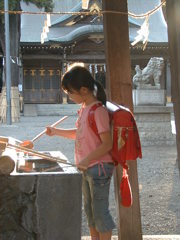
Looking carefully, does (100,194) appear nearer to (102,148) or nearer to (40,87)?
(102,148)

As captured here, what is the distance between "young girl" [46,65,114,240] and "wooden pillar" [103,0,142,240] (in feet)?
1.64

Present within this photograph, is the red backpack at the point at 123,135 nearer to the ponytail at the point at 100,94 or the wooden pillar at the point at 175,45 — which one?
the ponytail at the point at 100,94

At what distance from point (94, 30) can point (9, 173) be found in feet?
68.2

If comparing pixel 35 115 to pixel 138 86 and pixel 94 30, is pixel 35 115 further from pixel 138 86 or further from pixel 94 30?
pixel 138 86

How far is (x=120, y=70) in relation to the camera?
9.53ft

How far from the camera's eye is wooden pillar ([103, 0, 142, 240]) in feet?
9.43

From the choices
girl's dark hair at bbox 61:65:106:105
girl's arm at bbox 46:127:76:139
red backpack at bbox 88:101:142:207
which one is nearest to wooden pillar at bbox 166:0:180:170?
red backpack at bbox 88:101:142:207

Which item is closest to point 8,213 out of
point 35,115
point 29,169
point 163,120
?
point 29,169

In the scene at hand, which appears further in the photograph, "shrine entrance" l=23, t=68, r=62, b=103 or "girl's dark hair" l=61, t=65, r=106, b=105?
"shrine entrance" l=23, t=68, r=62, b=103

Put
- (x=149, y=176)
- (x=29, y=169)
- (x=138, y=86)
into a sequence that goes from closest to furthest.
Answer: (x=29, y=169)
(x=149, y=176)
(x=138, y=86)

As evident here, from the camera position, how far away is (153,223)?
3828mm

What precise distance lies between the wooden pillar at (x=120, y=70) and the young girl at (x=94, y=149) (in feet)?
1.64

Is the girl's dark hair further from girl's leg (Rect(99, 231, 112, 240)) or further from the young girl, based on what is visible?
girl's leg (Rect(99, 231, 112, 240))

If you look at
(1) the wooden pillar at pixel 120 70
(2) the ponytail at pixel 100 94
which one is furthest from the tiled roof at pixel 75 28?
(2) the ponytail at pixel 100 94
